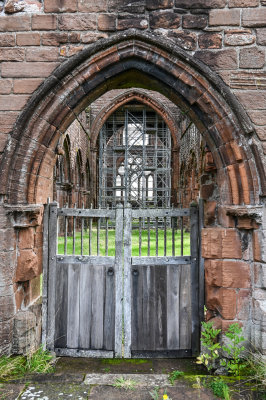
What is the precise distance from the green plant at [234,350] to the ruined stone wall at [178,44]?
158mm

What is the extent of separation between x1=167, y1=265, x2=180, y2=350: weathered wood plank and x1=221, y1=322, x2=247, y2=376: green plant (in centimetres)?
59

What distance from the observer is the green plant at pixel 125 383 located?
2500 millimetres

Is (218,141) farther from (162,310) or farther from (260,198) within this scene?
(162,310)

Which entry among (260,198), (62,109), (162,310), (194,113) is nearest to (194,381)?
(162,310)

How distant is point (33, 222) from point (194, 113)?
1986 mm

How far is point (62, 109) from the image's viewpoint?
3.12m

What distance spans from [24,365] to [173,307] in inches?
62.4

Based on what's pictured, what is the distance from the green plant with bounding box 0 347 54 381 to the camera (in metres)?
2.75

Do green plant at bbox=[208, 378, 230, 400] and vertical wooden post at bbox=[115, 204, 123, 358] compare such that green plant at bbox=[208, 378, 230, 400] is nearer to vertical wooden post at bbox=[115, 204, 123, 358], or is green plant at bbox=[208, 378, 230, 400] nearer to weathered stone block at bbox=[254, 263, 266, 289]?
weathered stone block at bbox=[254, 263, 266, 289]

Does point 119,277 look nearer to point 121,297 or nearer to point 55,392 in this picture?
point 121,297

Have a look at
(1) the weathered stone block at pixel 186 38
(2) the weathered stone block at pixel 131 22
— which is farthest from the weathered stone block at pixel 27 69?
(1) the weathered stone block at pixel 186 38

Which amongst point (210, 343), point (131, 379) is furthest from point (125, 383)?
point (210, 343)

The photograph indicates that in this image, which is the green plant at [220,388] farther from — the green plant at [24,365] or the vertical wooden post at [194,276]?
the green plant at [24,365]

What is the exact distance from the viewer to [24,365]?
2.95 m
